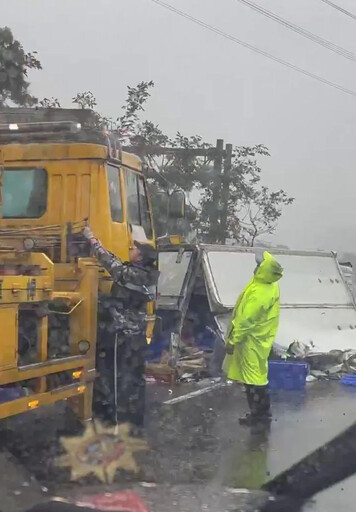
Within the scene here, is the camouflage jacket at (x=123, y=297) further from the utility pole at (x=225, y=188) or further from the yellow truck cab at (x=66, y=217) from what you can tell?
the utility pole at (x=225, y=188)

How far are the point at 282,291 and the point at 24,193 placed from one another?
20.4ft

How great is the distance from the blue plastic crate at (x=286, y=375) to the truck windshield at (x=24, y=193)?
14.1 feet

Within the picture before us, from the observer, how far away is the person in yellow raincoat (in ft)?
27.9

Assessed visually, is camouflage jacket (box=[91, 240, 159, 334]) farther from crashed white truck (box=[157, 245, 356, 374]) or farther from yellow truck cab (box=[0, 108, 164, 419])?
crashed white truck (box=[157, 245, 356, 374])

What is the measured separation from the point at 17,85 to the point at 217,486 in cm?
967

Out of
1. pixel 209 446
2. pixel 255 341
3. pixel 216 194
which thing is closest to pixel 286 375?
pixel 255 341

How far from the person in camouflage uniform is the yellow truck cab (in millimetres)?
155

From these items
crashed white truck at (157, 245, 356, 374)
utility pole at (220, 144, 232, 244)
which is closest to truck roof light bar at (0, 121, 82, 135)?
crashed white truck at (157, 245, 356, 374)

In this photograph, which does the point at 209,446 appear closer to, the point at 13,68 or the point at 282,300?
the point at 282,300

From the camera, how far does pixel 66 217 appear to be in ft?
25.8

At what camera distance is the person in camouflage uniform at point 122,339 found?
24.4ft

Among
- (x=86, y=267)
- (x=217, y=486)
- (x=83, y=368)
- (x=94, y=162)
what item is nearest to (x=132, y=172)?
(x=94, y=162)

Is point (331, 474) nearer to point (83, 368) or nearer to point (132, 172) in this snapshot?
point (83, 368)

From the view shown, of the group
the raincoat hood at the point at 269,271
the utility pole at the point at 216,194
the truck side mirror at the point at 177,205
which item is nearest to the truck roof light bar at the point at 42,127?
the truck side mirror at the point at 177,205
